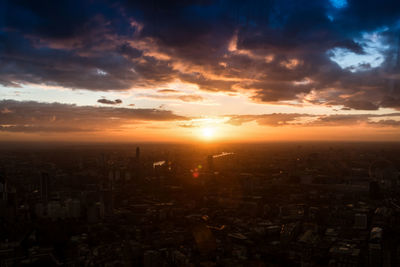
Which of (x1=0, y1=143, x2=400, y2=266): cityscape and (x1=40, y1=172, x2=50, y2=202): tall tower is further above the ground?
(x1=40, y1=172, x2=50, y2=202): tall tower

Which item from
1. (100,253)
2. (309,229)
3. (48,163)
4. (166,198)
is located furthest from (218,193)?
(48,163)

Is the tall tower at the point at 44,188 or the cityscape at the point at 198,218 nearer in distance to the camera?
the cityscape at the point at 198,218

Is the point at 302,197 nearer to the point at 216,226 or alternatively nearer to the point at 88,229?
the point at 216,226

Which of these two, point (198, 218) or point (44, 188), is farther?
point (44, 188)

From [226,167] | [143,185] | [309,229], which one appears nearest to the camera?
[309,229]

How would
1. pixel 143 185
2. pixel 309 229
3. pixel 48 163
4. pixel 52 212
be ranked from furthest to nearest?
pixel 48 163 < pixel 143 185 < pixel 52 212 < pixel 309 229

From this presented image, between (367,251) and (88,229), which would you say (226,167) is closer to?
(88,229)

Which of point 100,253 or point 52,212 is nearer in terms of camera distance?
point 100,253

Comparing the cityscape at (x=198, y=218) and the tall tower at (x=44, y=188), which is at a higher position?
the tall tower at (x=44, y=188)

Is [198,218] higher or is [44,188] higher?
[44,188]

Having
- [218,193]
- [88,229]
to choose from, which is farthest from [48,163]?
[88,229]

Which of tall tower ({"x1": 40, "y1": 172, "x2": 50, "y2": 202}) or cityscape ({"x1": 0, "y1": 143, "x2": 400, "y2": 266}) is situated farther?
tall tower ({"x1": 40, "y1": 172, "x2": 50, "y2": 202})
